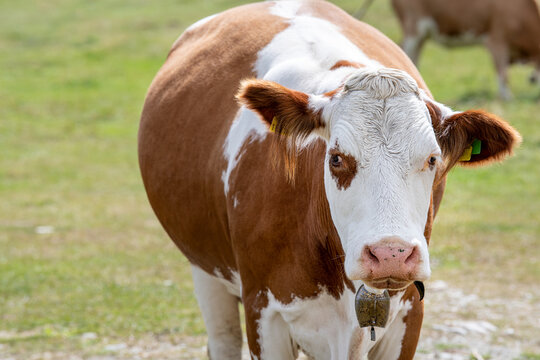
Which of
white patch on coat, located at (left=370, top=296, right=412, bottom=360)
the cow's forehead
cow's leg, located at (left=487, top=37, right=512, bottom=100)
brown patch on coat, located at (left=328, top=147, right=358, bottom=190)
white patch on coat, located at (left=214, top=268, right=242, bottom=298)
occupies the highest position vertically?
the cow's forehead

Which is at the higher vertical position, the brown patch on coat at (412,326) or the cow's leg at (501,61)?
the brown patch on coat at (412,326)

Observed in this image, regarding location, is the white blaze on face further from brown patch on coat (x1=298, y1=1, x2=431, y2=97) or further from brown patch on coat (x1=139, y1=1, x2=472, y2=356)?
brown patch on coat (x1=298, y1=1, x2=431, y2=97)

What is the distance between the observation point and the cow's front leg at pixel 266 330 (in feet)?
11.3

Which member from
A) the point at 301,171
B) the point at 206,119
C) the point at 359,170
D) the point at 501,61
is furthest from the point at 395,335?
the point at 501,61

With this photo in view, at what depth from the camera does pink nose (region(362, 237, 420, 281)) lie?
2.62 meters

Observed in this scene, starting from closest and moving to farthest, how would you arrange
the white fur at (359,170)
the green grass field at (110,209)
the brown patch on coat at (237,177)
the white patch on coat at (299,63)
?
the white fur at (359,170), the brown patch on coat at (237,177), the white patch on coat at (299,63), the green grass field at (110,209)

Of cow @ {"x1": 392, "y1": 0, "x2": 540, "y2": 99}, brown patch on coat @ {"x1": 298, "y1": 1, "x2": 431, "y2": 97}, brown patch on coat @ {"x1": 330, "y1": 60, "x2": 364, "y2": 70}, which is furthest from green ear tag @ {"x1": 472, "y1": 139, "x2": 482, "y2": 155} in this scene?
cow @ {"x1": 392, "y1": 0, "x2": 540, "y2": 99}

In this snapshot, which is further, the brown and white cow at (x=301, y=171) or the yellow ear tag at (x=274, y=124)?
the yellow ear tag at (x=274, y=124)

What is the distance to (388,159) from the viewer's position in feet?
9.12

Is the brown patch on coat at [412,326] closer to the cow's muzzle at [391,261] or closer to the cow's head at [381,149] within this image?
the cow's head at [381,149]

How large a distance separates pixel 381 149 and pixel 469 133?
1.40 feet

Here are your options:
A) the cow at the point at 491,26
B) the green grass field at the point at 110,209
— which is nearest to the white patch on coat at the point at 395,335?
the green grass field at the point at 110,209

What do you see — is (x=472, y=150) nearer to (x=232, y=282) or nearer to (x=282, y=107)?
(x=282, y=107)

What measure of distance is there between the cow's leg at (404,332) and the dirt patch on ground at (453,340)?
156cm
